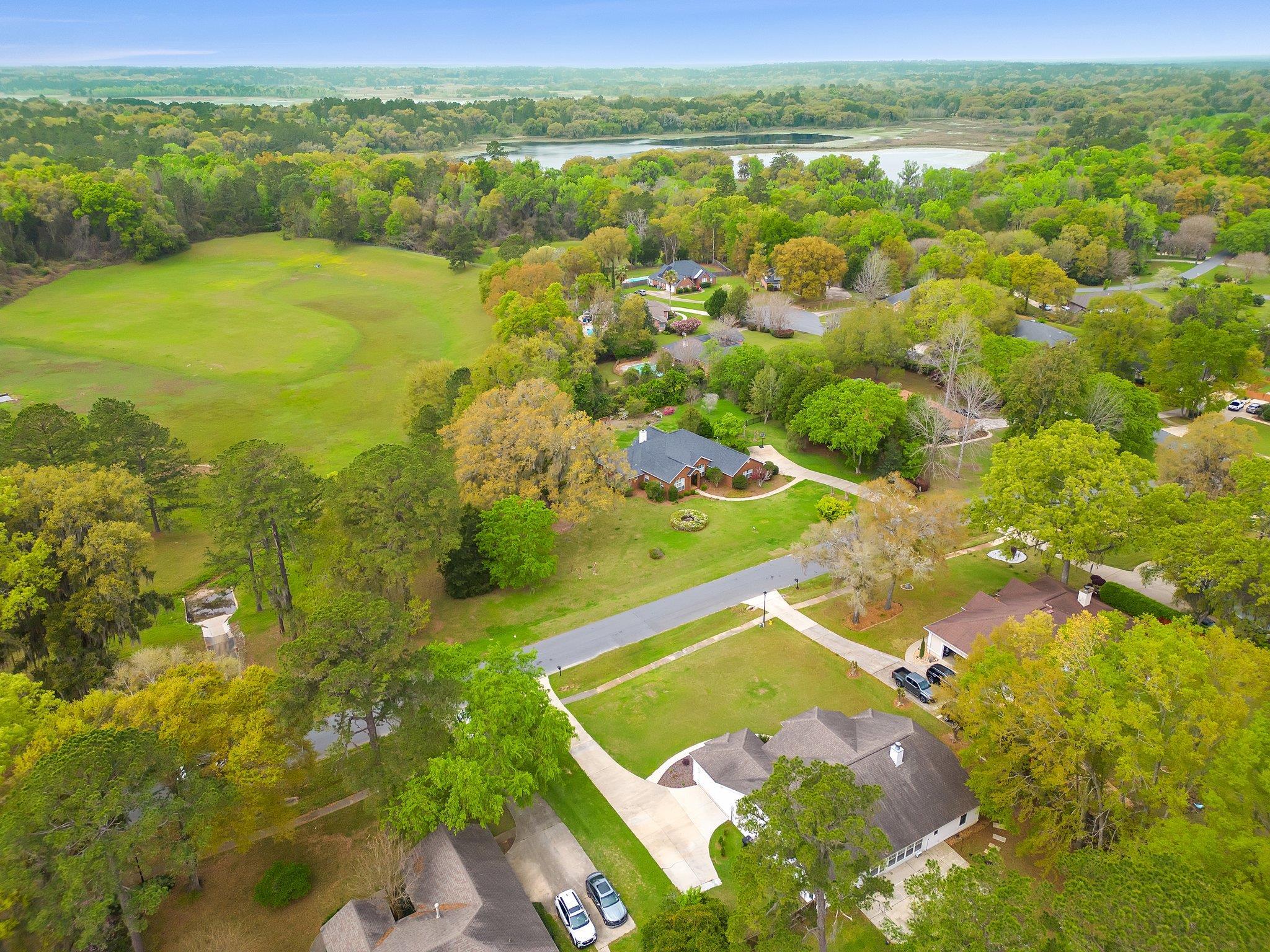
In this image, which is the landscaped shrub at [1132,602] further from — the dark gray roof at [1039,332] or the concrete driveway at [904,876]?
the dark gray roof at [1039,332]

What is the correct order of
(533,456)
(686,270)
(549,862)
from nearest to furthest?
1. (549,862)
2. (533,456)
3. (686,270)

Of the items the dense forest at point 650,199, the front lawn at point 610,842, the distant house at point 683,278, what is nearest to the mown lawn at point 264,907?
the front lawn at point 610,842

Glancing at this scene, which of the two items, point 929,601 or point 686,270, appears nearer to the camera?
point 929,601

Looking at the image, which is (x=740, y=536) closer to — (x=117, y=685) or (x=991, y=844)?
(x=991, y=844)

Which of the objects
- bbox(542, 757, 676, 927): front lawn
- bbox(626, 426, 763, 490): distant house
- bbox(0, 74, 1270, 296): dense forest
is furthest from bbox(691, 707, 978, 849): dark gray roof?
bbox(0, 74, 1270, 296): dense forest

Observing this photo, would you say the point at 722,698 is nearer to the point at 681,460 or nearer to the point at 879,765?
the point at 879,765

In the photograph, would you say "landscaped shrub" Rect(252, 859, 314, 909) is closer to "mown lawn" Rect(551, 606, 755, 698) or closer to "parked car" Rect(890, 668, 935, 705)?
"mown lawn" Rect(551, 606, 755, 698)

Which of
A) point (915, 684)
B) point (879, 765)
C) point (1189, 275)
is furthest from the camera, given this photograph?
point (1189, 275)

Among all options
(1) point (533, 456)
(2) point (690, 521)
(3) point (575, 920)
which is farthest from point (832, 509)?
(3) point (575, 920)
